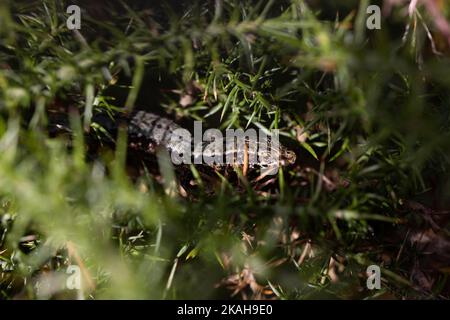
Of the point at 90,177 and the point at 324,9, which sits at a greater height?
the point at 324,9

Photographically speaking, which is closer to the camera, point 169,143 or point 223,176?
point 223,176

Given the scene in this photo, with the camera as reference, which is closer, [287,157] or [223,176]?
[223,176]

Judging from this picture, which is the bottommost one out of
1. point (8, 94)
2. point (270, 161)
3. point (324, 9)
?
point (270, 161)

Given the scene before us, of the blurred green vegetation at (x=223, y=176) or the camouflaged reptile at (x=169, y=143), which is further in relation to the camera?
the camouflaged reptile at (x=169, y=143)

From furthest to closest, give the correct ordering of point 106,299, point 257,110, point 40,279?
1. point 257,110
2. point 40,279
3. point 106,299

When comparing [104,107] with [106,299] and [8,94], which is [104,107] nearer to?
[8,94]

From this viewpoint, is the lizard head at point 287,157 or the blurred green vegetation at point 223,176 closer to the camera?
the blurred green vegetation at point 223,176

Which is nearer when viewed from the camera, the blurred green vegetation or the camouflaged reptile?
the blurred green vegetation
